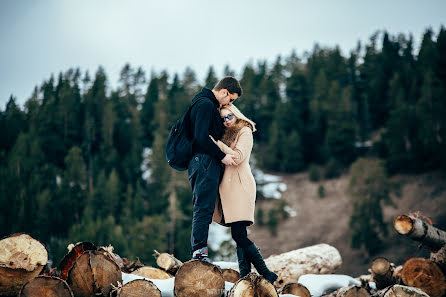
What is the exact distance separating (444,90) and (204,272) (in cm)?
3539

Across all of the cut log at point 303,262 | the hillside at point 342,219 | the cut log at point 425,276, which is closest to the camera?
the cut log at point 425,276

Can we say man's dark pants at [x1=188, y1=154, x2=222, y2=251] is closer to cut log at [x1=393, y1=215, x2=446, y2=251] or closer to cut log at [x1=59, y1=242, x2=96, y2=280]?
cut log at [x1=59, y1=242, x2=96, y2=280]

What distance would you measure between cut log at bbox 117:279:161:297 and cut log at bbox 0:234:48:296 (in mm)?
783

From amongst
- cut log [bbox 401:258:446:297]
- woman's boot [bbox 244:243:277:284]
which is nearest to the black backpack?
woman's boot [bbox 244:243:277:284]

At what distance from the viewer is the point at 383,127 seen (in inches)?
1772

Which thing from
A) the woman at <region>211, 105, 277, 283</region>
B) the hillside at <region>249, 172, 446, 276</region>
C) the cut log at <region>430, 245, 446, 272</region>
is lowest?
the hillside at <region>249, 172, 446, 276</region>

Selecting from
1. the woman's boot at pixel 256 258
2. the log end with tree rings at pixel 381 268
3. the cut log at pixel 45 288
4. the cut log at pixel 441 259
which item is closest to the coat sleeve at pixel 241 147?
the woman's boot at pixel 256 258

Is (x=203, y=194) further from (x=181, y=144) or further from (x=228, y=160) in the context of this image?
(x=181, y=144)

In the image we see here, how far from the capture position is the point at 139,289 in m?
3.16

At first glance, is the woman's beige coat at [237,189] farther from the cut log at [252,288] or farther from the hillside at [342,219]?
the hillside at [342,219]

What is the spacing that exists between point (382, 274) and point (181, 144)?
3.82 meters

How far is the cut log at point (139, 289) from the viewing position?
3.14 m

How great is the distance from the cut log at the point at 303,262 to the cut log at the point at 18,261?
3852 millimetres

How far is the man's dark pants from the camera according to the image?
3617 mm
